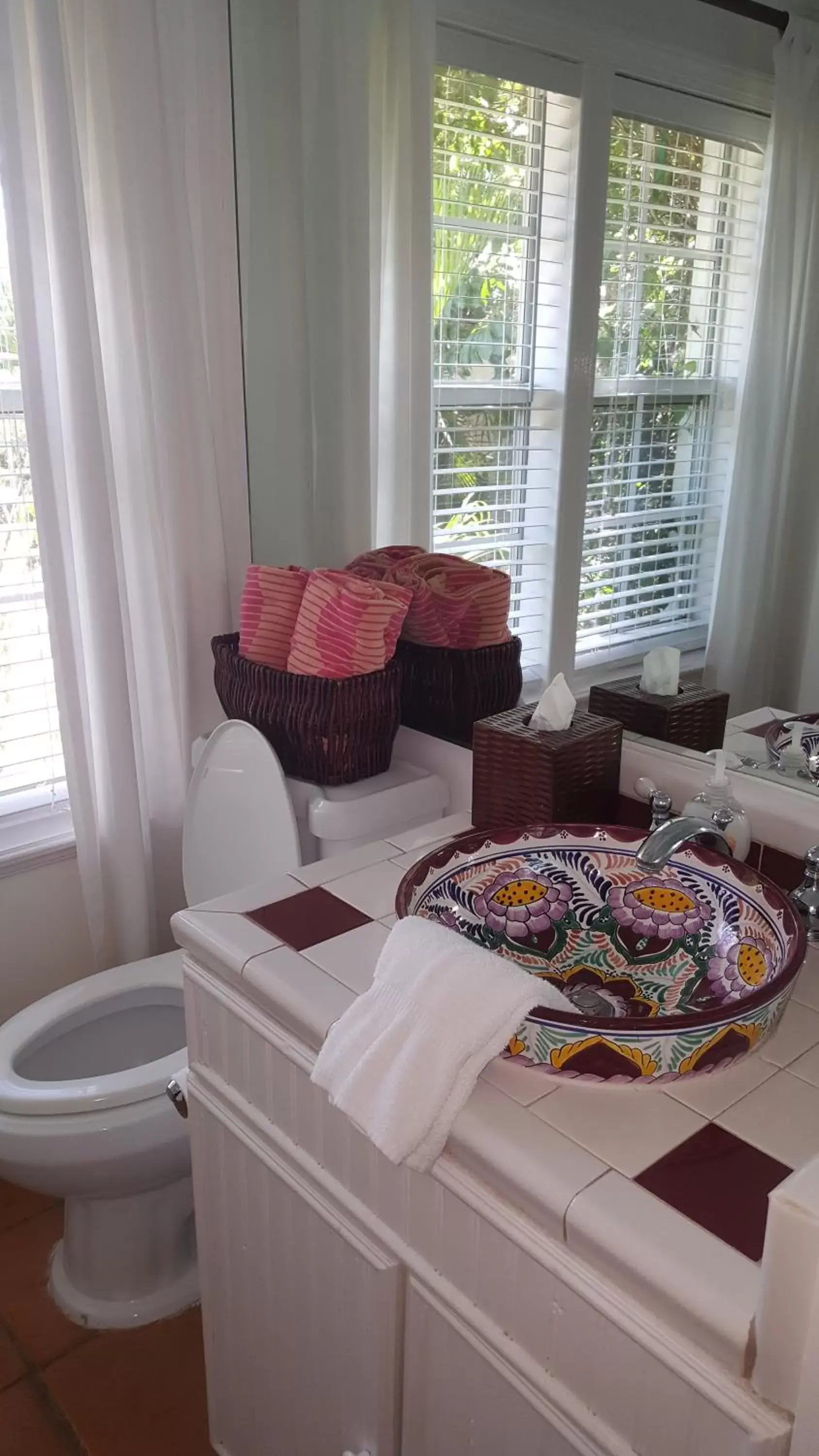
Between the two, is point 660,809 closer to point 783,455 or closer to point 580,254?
point 783,455

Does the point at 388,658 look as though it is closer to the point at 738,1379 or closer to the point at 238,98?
the point at 238,98

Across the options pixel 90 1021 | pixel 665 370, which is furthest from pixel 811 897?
pixel 90 1021

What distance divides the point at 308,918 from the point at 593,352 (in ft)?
2.68

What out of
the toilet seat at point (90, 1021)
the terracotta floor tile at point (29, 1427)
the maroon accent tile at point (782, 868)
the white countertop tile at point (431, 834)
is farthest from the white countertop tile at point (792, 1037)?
the terracotta floor tile at point (29, 1427)

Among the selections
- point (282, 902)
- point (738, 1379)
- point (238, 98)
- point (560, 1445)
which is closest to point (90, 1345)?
point (282, 902)

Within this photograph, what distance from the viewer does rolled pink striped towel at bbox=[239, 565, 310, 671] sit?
1.55 meters

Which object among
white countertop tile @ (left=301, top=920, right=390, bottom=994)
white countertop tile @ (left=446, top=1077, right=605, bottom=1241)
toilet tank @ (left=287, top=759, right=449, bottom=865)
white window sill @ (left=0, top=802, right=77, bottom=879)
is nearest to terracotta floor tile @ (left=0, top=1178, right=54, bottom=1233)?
white window sill @ (left=0, top=802, right=77, bottom=879)

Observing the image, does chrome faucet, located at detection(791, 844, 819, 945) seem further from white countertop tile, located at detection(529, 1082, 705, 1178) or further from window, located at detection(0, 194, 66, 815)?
window, located at detection(0, 194, 66, 815)

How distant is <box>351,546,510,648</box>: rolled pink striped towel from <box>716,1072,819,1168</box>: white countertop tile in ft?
2.81

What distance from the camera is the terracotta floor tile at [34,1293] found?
5.18 feet

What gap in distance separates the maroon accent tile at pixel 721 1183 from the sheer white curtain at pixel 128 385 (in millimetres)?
1228

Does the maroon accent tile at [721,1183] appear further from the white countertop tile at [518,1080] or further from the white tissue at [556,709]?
the white tissue at [556,709]

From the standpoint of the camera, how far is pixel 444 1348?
0.86 m

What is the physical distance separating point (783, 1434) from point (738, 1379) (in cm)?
3
